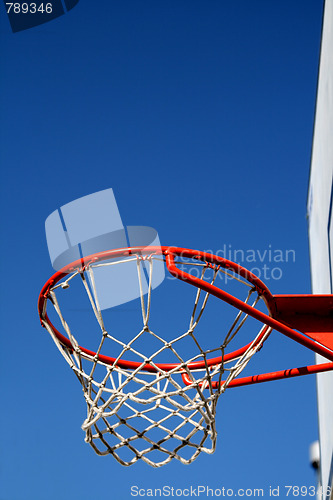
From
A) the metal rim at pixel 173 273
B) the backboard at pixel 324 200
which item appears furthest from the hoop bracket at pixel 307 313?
the backboard at pixel 324 200

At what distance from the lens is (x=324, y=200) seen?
4.84m

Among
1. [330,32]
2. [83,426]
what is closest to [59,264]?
[83,426]

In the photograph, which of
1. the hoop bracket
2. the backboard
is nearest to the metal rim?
the hoop bracket

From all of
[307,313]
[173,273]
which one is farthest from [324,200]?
[173,273]

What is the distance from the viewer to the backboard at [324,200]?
176 inches

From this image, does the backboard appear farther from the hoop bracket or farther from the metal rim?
the metal rim

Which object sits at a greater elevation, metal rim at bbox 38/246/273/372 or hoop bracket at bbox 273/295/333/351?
metal rim at bbox 38/246/273/372

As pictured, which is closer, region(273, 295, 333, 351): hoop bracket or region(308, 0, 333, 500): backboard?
region(273, 295, 333, 351): hoop bracket

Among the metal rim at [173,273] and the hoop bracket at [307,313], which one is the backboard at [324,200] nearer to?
the hoop bracket at [307,313]

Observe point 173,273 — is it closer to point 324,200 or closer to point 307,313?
point 307,313

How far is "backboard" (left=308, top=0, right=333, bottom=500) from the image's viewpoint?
446 centimetres

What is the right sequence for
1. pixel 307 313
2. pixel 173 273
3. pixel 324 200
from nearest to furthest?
pixel 173 273, pixel 307 313, pixel 324 200

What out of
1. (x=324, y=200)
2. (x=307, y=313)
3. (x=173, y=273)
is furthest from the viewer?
(x=324, y=200)

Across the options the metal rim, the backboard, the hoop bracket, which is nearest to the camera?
the metal rim
